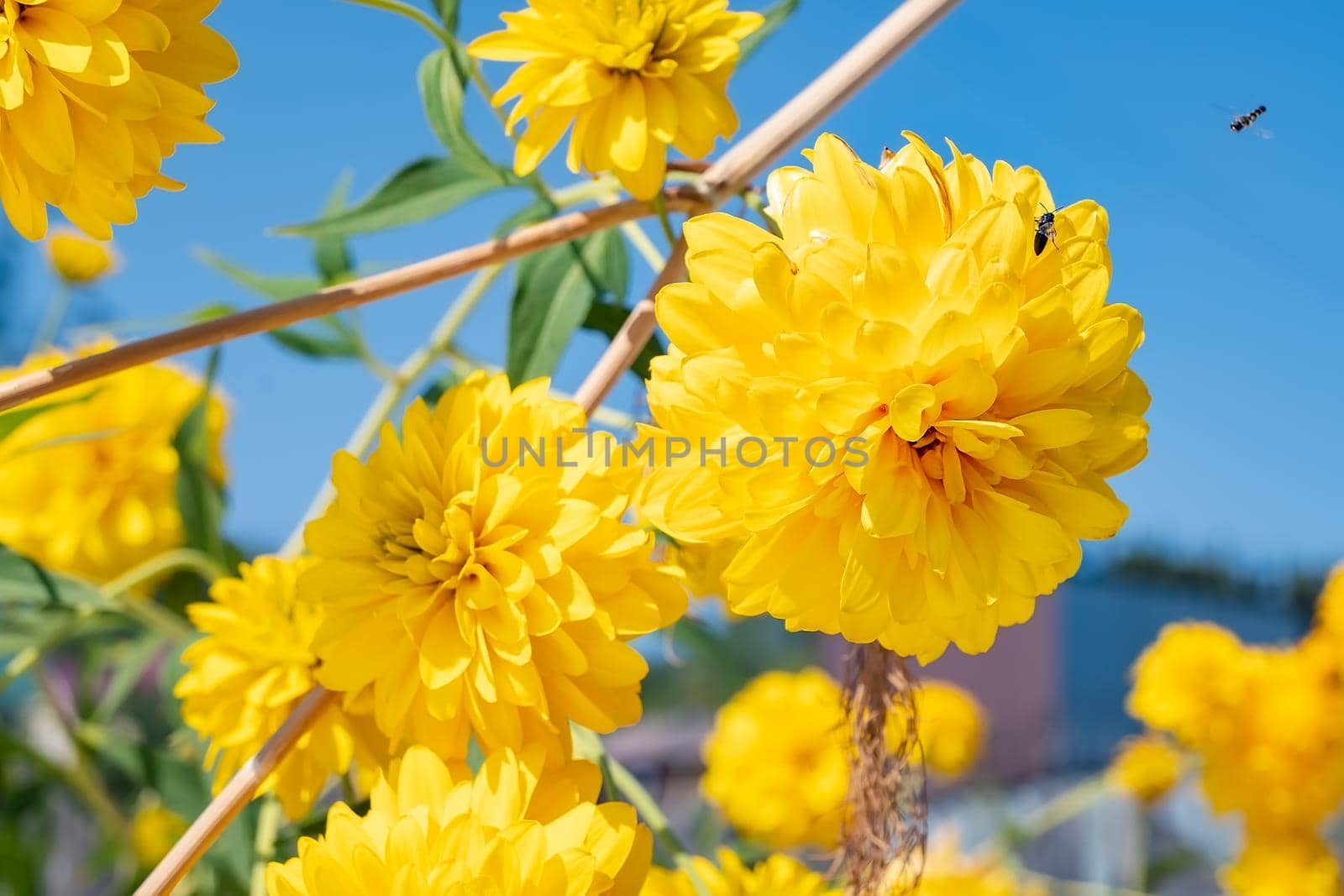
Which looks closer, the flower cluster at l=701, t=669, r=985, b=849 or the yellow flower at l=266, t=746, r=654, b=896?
the yellow flower at l=266, t=746, r=654, b=896

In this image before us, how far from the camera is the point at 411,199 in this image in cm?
46

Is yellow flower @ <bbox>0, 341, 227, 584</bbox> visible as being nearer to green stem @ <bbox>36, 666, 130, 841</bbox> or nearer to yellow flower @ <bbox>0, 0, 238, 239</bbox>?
green stem @ <bbox>36, 666, 130, 841</bbox>

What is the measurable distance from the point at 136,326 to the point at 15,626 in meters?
0.20

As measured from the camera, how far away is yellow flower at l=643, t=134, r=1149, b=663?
0.81ft

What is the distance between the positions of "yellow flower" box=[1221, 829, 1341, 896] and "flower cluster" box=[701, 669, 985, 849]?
27 cm

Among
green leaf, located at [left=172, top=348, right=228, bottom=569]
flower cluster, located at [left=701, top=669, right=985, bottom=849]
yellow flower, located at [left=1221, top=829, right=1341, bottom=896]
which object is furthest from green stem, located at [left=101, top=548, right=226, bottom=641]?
yellow flower, located at [left=1221, top=829, right=1341, bottom=896]

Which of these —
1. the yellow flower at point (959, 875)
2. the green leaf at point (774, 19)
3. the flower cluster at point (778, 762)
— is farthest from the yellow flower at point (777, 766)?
the green leaf at point (774, 19)

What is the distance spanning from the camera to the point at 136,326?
52cm

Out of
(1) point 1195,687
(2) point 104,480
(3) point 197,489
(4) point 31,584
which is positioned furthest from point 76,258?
(1) point 1195,687

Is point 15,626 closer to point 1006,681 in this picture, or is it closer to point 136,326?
point 136,326

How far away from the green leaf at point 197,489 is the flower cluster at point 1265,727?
2.51 ft

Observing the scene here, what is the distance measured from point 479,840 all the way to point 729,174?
204 mm

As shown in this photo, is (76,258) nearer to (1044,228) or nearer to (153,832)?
(153,832)

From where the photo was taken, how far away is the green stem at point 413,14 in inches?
14.6
